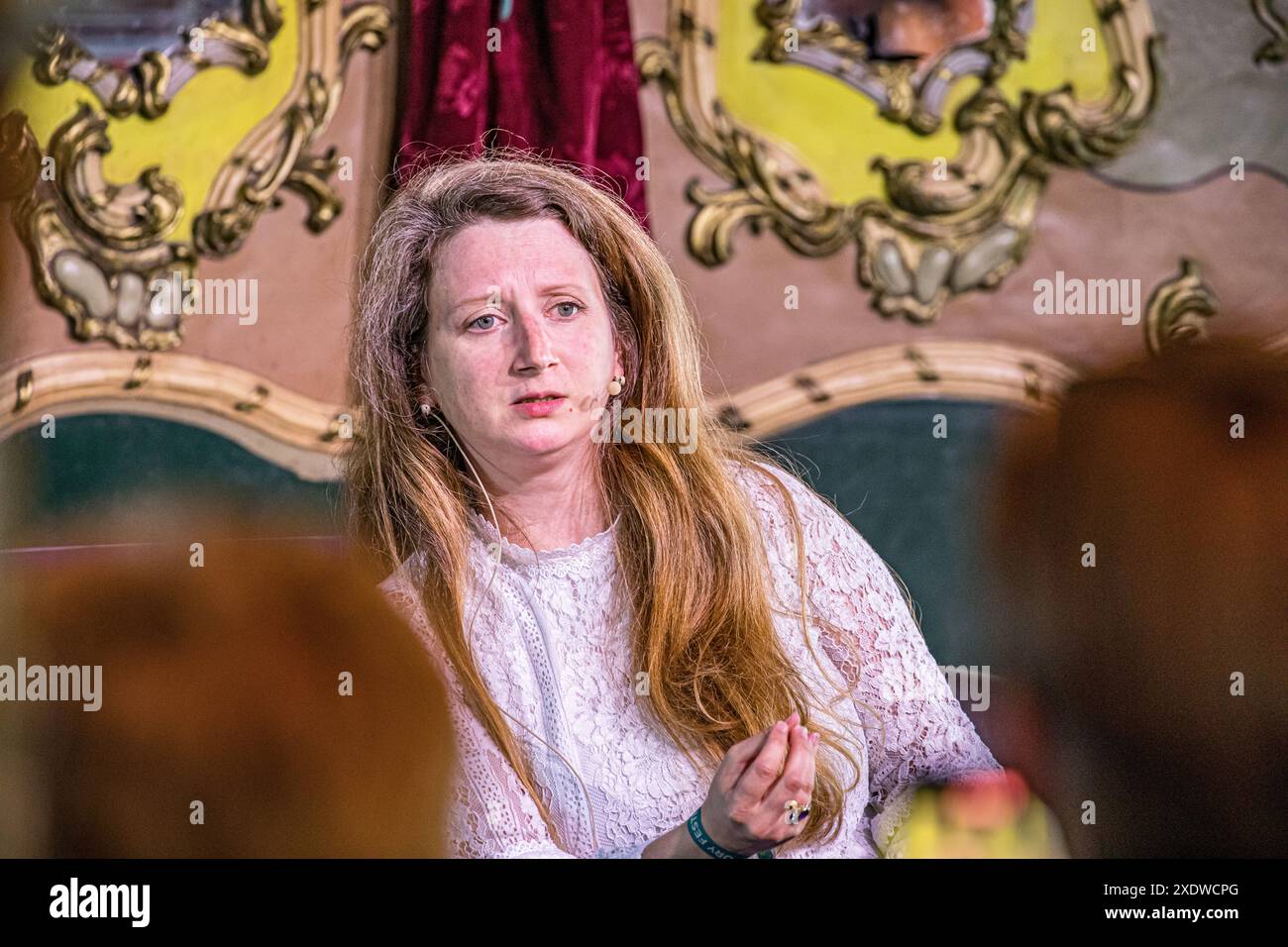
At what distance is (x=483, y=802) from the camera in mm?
1987

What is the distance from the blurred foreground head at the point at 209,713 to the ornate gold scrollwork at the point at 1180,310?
1355mm

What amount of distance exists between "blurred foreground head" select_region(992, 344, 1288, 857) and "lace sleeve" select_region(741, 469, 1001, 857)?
16 centimetres

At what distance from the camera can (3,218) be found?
223 centimetres

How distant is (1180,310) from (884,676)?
2.62 ft

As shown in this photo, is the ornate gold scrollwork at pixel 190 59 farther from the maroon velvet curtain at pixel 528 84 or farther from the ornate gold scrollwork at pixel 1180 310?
the ornate gold scrollwork at pixel 1180 310

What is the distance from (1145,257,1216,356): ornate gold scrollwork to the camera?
2.17 m

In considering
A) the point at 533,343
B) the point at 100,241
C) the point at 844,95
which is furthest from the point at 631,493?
the point at 100,241

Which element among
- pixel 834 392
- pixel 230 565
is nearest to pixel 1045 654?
pixel 834 392
